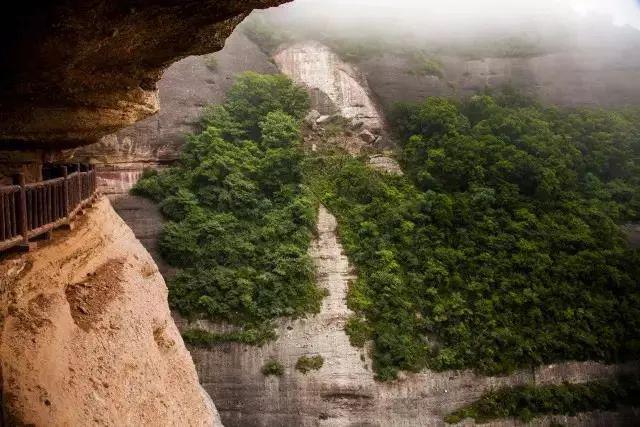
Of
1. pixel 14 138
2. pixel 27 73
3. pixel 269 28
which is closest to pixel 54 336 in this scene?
pixel 27 73

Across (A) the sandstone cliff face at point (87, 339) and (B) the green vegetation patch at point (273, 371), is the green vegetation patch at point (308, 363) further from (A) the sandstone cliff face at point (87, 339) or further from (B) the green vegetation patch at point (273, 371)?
(A) the sandstone cliff face at point (87, 339)

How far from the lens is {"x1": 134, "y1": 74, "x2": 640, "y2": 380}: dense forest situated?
1714 cm

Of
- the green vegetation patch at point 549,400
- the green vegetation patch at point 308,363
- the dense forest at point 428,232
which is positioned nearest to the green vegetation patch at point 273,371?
the green vegetation patch at point 308,363

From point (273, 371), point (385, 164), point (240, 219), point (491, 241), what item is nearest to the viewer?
point (273, 371)

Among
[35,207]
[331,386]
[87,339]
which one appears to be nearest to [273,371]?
[331,386]

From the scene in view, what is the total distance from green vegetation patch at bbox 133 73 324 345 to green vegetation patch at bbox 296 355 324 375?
1.59m

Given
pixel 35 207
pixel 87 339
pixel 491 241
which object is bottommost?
pixel 491 241

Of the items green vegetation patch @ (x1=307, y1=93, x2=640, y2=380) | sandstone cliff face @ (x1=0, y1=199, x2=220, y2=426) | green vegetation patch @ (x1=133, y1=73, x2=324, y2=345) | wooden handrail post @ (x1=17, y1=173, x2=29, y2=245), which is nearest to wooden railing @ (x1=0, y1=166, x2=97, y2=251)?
wooden handrail post @ (x1=17, y1=173, x2=29, y2=245)

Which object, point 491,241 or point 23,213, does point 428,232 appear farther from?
point 23,213

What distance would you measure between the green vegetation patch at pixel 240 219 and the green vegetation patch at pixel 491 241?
66.2 inches

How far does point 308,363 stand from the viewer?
1650 cm

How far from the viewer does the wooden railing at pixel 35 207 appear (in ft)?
18.8

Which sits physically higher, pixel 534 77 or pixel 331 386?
pixel 534 77

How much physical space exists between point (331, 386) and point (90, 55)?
13.1 meters
